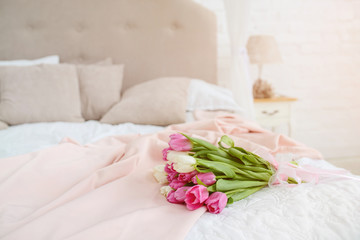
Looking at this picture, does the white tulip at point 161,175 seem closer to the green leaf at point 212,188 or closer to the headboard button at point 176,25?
the green leaf at point 212,188

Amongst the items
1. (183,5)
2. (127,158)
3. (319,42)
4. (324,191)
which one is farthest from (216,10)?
(324,191)

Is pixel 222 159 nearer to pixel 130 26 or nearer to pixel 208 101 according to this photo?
pixel 208 101

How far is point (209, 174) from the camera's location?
29.8 inches

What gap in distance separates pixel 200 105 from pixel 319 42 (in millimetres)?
1588

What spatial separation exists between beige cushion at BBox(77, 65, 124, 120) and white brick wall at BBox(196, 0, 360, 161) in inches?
44.6

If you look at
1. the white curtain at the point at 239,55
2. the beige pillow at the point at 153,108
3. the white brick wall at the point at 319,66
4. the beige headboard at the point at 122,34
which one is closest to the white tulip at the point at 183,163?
the beige pillow at the point at 153,108

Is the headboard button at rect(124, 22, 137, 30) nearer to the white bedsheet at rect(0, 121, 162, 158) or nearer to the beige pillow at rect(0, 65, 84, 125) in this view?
the beige pillow at rect(0, 65, 84, 125)

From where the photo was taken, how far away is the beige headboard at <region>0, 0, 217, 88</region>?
7.32 feet

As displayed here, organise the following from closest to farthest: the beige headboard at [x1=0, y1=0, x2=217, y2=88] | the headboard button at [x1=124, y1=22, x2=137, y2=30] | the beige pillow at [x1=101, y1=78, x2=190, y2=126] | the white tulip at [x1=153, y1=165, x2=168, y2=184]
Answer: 1. the white tulip at [x1=153, y1=165, x2=168, y2=184]
2. the beige pillow at [x1=101, y1=78, x2=190, y2=126]
3. the beige headboard at [x1=0, y1=0, x2=217, y2=88]
4. the headboard button at [x1=124, y1=22, x2=137, y2=30]

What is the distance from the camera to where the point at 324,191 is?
0.79 m

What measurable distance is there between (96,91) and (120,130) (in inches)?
16.9

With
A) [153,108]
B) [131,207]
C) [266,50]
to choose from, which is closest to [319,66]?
[266,50]

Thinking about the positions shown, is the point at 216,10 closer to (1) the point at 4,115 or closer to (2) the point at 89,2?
(2) the point at 89,2

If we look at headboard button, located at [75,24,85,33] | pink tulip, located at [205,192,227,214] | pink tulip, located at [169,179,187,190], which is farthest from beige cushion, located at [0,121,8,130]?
pink tulip, located at [205,192,227,214]
